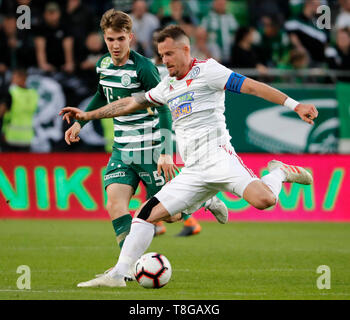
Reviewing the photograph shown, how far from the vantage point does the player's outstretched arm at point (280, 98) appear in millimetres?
6477

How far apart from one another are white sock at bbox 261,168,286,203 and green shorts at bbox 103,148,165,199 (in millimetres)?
1407

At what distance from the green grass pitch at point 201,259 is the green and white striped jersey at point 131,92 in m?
1.46

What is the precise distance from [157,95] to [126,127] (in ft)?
3.41

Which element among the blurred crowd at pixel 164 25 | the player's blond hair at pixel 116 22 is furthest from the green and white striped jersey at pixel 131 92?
the blurred crowd at pixel 164 25

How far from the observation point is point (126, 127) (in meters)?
8.38

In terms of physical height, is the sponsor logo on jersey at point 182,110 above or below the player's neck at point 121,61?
below

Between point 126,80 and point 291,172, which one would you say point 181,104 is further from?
point 291,172

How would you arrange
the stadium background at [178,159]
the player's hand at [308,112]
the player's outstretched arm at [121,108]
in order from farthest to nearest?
the stadium background at [178,159]
the player's outstretched arm at [121,108]
the player's hand at [308,112]

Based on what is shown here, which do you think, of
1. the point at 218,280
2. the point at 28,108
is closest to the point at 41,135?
the point at 28,108

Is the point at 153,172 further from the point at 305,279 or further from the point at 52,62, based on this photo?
the point at 52,62

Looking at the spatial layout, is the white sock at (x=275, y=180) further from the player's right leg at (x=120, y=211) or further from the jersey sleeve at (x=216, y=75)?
the player's right leg at (x=120, y=211)

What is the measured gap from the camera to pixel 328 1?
18266 millimetres

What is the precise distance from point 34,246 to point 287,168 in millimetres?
4446

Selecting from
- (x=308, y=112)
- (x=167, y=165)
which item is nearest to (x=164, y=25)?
(x=167, y=165)
